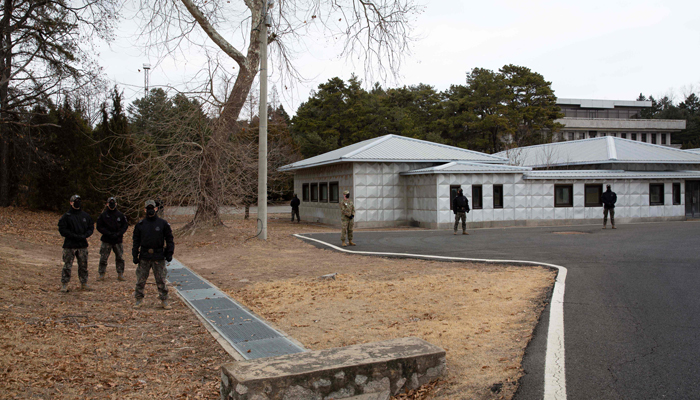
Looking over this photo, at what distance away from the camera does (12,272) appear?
1016 cm

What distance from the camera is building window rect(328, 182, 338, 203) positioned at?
1059 inches

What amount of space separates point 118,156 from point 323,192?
11.1 meters

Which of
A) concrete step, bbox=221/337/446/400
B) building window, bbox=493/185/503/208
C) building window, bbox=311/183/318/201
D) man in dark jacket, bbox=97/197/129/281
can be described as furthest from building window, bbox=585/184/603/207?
concrete step, bbox=221/337/446/400

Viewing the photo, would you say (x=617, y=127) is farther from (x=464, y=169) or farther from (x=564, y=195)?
(x=464, y=169)

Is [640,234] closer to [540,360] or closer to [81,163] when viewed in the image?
[540,360]

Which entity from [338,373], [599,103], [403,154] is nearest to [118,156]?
[403,154]

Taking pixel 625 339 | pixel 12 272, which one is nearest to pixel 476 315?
pixel 625 339

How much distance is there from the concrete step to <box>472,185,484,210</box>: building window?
1966 centimetres

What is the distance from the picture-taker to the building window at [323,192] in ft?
94.2

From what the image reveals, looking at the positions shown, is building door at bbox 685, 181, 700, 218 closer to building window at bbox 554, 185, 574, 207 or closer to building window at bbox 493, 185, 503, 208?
building window at bbox 554, 185, 574, 207

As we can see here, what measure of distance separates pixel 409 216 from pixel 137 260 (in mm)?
18816

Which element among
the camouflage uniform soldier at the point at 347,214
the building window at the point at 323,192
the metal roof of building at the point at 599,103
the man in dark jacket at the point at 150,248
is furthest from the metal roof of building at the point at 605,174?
the metal roof of building at the point at 599,103

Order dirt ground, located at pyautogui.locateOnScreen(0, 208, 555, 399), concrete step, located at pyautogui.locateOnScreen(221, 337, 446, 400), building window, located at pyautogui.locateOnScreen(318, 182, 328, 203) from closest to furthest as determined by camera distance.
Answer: concrete step, located at pyautogui.locateOnScreen(221, 337, 446, 400)
dirt ground, located at pyautogui.locateOnScreen(0, 208, 555, 399)
building window, located at pyautogui.locateOnScreen(318, 182, 328, 203)

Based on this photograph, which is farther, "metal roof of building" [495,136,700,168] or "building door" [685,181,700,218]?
"building door" [685,181,700,218]
